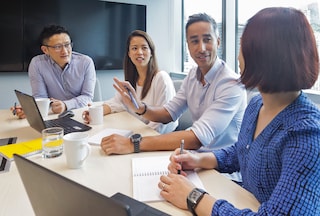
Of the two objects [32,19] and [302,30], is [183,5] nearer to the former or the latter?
[32,19]

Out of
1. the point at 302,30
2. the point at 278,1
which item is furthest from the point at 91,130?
the point at 278,1

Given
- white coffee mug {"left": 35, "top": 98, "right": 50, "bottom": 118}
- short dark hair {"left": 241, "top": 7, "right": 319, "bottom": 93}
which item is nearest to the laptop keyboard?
white coffee mug {"left": 35, "top": 98, "right": 50, "bottom": 118}

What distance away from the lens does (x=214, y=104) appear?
1388 mm

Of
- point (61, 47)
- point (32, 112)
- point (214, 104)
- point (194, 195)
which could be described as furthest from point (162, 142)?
point (61, 47)

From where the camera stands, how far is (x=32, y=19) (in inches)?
124

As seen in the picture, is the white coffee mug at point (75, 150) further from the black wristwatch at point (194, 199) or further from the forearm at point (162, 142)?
the black wristwatch at point (194, 199)

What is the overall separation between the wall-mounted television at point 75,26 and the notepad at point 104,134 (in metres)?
2.18

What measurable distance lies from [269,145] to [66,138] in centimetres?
69

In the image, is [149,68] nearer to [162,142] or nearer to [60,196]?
[162,142]

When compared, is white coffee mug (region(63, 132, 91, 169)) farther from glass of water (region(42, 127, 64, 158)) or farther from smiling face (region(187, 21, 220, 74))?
smiling face (region(187, 21, 220, 74))

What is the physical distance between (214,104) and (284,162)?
2.29ft

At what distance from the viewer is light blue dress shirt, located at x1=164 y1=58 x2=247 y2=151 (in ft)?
4.36

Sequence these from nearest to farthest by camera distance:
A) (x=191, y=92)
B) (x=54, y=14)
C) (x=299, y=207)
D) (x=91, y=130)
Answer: (x=299, y=207) < (x=91, y=130) < (x=191, y=92) < (x=54, y=14)

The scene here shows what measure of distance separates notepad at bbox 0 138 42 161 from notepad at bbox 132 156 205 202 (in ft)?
1.43
